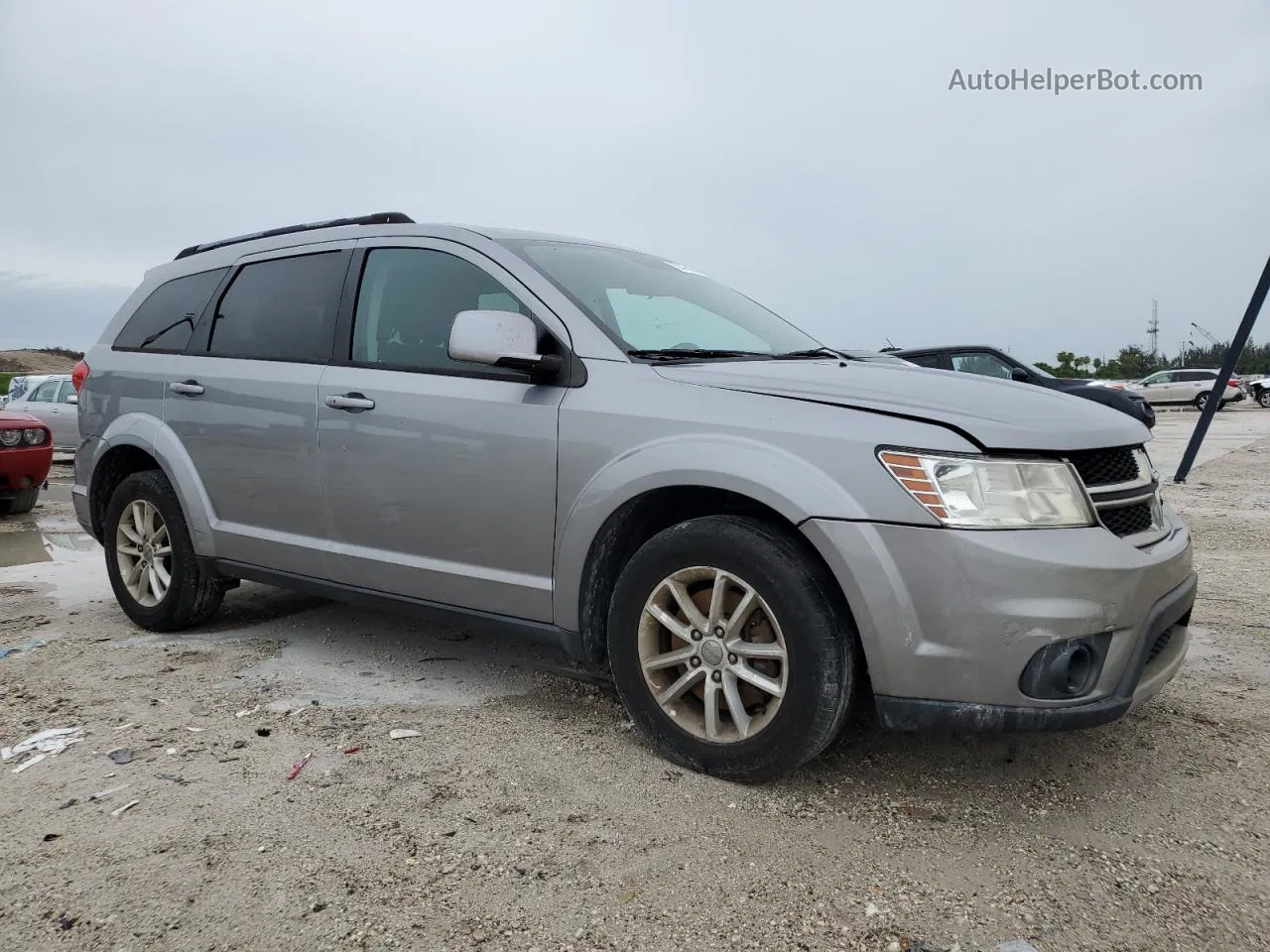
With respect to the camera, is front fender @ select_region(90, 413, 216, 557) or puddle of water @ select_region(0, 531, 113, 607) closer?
front fender @ select_region(90, 413, 216, 557)

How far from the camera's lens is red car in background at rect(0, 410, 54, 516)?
8.70m

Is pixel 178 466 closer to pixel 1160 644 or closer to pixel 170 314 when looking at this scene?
pixel 170 314

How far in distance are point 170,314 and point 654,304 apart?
8.52 feet

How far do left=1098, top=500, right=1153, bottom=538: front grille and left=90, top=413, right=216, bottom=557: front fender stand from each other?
3541 mm

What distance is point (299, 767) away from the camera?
9.64 ft

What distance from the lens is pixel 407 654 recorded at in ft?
13.6

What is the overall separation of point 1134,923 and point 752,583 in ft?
3.86

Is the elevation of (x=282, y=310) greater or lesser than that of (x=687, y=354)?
greater

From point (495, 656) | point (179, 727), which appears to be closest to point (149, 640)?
point (179, 727)

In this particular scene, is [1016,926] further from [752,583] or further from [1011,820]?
[752,583]

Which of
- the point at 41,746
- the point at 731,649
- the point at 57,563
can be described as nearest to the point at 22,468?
the point at 57,563

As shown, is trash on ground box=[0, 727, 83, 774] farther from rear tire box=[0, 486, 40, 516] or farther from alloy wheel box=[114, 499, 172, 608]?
rear tire box=[0, 486, 40, 516]

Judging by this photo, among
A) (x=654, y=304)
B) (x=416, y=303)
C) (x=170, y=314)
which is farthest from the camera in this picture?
(x=170, y=314)

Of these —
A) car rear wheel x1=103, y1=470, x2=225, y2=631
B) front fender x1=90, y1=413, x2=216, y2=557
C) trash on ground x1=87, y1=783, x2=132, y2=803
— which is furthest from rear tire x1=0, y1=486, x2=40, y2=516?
trash on ground x1=87, y1=783, x2=132, y2=803
